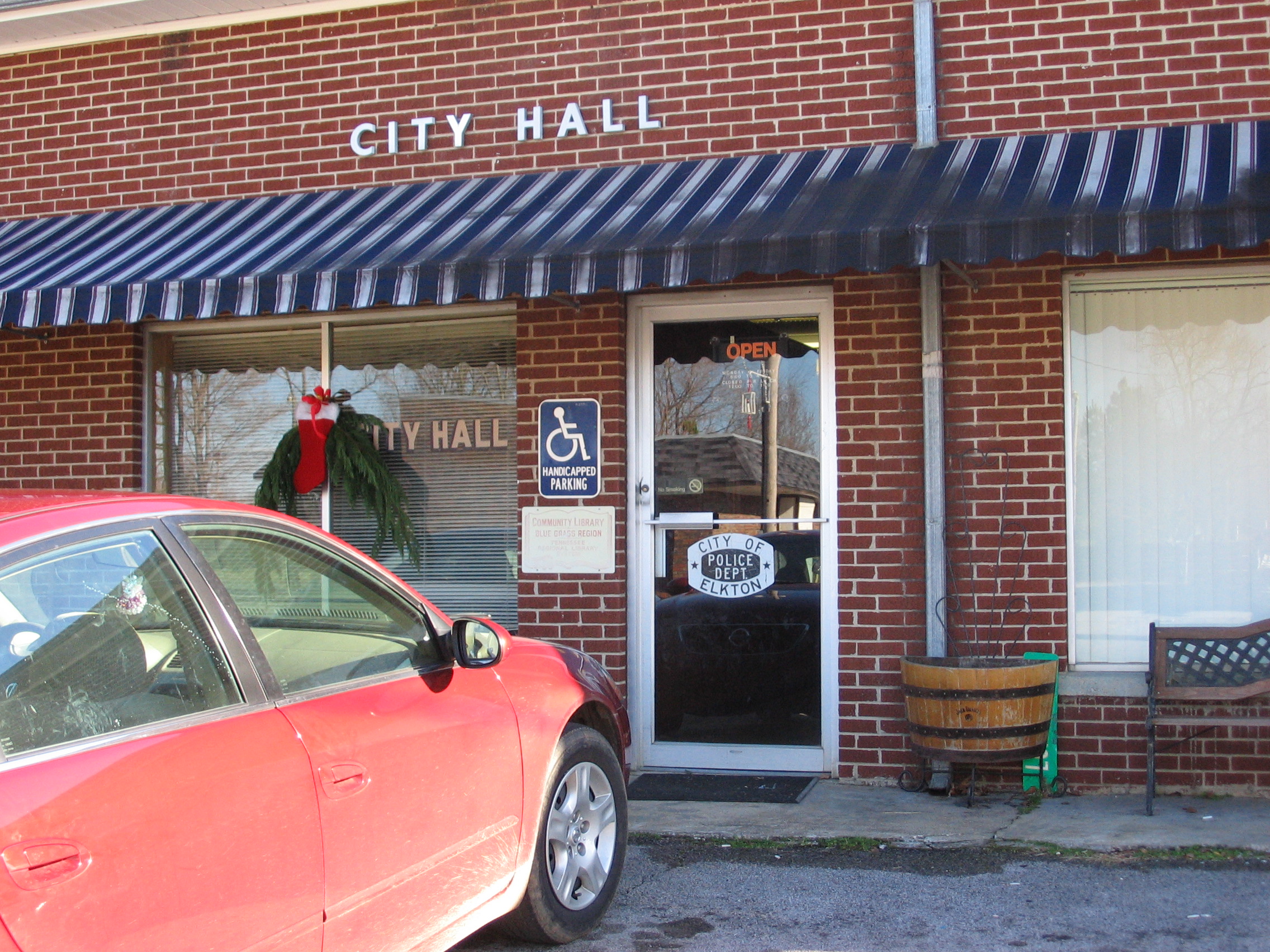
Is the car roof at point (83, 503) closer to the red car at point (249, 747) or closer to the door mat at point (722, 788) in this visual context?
the red car at point (249, 747)

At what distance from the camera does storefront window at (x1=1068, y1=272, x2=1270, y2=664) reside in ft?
20.0

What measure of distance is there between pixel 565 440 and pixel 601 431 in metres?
0.21

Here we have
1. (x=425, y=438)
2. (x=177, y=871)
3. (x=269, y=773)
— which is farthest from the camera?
(x=425, y=438)

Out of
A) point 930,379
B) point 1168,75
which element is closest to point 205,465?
point 930,379

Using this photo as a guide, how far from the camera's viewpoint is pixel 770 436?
262 inches

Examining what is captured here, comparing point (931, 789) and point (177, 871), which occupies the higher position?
point (177, 871)

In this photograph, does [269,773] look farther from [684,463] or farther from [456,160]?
[456,160]

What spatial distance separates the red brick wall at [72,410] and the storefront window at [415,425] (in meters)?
0.20

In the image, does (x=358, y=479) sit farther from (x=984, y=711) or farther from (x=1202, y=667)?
(x=1202, y=667)

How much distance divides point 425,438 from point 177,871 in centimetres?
478

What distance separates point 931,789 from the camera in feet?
19.9

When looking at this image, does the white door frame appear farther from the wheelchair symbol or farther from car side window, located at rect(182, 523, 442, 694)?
car side window, located at rect(182, 523, 442, 694)

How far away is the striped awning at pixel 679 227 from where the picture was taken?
5.14 meters

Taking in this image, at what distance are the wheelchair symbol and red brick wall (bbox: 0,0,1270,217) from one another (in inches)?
57.0
